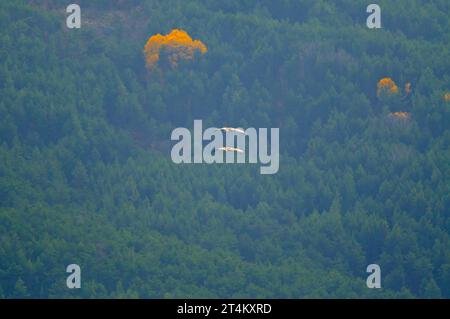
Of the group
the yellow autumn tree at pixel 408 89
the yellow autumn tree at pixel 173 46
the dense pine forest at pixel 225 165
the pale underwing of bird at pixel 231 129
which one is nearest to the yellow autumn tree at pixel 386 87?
the dense pine forest at pixel 225 165

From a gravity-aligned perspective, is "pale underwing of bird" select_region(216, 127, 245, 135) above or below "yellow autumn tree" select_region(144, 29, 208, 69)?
below

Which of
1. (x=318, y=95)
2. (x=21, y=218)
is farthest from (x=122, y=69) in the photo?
(x=21, y=218)

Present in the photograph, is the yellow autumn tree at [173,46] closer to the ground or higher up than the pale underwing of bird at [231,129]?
higher up

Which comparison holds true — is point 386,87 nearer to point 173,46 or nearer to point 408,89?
point 408,89

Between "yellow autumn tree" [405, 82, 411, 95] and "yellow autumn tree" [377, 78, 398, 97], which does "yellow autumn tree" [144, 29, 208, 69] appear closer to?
"yellow autumn tree" [377, 78, 398, 97]

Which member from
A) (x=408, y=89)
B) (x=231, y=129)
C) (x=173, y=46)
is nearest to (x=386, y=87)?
(x=408, y=89)

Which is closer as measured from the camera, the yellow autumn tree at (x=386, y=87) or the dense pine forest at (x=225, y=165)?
the dense pine forest at (x=225, y=165)

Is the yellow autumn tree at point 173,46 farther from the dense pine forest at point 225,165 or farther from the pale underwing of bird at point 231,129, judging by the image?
the pale underwing of bird at point 231,129

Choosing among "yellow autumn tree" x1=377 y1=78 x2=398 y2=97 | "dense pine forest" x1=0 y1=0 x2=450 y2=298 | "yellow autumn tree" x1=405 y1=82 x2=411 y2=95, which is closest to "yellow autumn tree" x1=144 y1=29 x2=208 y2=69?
"dense pine forest" x1=0 y1=0 x2=450 y2=298
